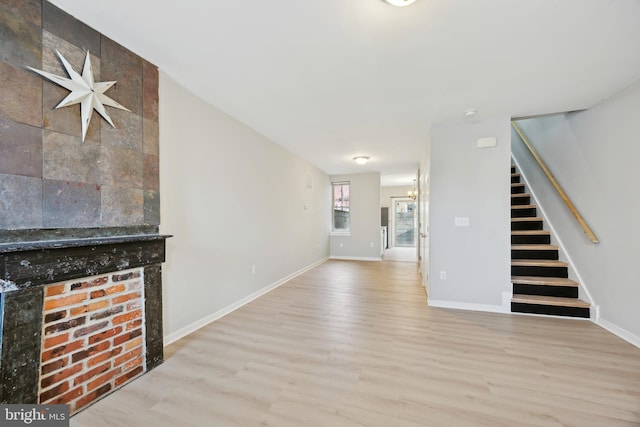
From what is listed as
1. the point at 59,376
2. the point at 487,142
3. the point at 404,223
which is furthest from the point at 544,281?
the point at 404,223

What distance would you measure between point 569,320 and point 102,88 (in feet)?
16.4

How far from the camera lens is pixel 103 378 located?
1.68 meters

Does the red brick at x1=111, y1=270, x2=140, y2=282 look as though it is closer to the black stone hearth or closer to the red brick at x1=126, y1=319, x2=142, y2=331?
the black stone hearth

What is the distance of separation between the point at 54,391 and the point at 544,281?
15.5 feet

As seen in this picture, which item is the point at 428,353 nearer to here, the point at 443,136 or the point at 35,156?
the point at 443,136

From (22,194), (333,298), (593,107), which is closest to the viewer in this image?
(22,194)

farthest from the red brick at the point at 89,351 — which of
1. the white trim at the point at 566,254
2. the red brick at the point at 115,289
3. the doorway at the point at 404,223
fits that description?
the doorway at the point at 404,223

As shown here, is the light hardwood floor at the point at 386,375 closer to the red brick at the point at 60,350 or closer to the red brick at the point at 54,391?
the red brick at the point at 54,391

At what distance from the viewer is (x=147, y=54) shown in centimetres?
200

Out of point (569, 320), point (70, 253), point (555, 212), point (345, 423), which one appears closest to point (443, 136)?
point (555, 212)

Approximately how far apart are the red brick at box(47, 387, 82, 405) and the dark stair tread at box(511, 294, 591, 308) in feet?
13.8

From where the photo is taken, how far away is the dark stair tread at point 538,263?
332 centimetres

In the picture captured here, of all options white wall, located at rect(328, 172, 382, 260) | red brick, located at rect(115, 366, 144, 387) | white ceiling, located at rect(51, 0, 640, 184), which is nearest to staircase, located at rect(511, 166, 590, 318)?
white ceiling, located at rect(51, 0, 640, 184)

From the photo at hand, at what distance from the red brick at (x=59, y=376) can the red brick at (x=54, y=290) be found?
46 centimetres
